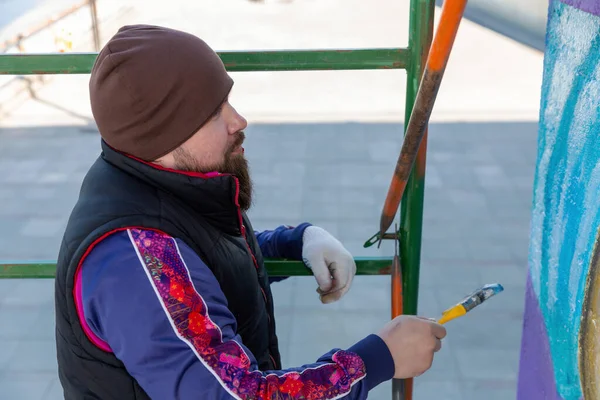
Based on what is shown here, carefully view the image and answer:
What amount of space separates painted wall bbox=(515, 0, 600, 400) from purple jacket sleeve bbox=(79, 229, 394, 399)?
0.39 m

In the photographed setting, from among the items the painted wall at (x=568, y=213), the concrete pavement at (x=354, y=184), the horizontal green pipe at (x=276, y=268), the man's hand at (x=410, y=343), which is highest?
the painted wall at (x=568, y=213)

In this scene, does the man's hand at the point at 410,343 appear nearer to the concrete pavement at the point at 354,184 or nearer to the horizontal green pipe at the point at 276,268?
the horizontal green pipe at the point at 276,268

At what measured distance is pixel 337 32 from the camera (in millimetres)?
9938

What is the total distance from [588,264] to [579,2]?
428 mm

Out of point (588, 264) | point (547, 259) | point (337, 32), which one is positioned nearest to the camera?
point (588, 264)

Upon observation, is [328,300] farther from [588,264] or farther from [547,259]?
[588,264]

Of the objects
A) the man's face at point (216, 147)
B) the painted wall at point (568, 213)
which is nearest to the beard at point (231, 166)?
the man's face at point (216, 147)

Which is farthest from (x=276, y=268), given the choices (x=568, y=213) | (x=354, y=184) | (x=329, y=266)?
(x=354, y=184)

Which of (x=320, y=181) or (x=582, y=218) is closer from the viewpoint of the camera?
(x=582, y=218)

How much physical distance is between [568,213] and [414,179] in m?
0.42

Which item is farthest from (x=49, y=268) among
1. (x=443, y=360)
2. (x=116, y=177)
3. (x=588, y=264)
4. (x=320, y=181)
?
(x=320, y=181)

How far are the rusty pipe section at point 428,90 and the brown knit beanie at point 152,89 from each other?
0.38m

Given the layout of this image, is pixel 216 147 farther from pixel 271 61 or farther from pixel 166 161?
pixel 271 61

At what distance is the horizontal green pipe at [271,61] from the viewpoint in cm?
163
